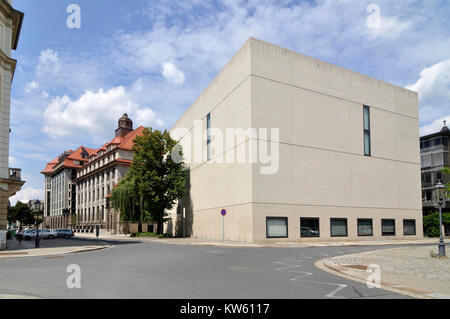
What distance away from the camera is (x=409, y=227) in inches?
1652

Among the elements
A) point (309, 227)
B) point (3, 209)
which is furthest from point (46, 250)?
point (309, 227)

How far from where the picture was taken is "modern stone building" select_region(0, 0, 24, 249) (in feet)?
86.4

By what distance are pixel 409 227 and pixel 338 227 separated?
1200cm

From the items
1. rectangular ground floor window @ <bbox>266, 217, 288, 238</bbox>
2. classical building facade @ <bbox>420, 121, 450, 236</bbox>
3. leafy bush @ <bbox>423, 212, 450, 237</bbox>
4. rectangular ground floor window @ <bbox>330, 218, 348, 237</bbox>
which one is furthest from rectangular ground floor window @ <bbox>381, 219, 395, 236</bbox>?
classical building facade @ <bbox>420, 121, 450, 236</bbox>

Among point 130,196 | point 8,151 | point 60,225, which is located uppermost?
point 8,151


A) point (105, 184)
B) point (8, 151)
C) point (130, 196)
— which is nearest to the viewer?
point (8, 151)

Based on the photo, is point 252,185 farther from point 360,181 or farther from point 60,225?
point 60,225

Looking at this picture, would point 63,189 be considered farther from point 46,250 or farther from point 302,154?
point 302,154

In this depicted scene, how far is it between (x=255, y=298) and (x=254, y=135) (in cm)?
2466

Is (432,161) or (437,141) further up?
(437,141)

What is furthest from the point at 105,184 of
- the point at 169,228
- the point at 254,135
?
the point at 254,135

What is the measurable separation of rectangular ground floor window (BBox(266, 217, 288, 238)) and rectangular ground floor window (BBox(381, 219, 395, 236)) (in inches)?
533

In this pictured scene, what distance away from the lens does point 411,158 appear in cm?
4350

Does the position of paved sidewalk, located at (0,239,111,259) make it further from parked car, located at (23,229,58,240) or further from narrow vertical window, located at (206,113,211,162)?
parked car, located at (23,229,58,240)
